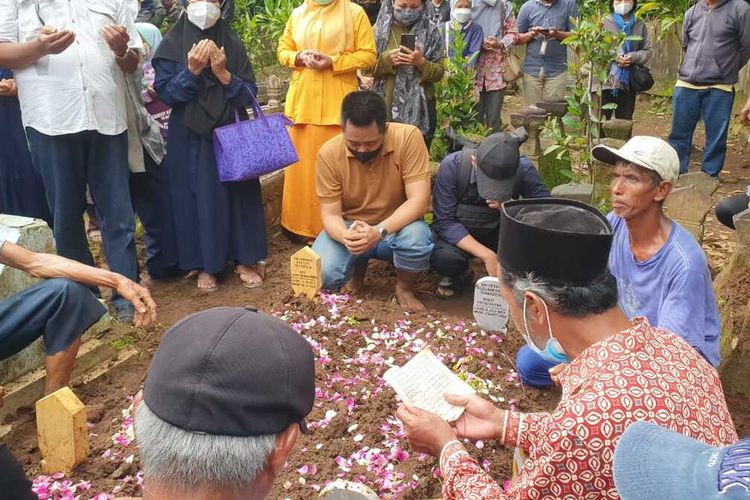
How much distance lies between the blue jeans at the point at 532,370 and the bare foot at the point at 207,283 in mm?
2516

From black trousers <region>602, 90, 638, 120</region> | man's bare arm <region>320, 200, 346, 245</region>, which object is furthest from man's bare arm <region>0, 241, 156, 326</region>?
black trousers <region>602, 90, 638, 120</region>

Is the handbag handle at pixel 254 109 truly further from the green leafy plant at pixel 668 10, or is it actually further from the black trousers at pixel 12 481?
the green leafy plant at pixel 668 10

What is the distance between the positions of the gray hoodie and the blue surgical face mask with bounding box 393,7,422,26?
9.08 feet

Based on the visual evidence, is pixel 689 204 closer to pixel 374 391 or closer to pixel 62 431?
pixel 374 391

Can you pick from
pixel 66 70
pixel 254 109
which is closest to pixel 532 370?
pixel 254 109

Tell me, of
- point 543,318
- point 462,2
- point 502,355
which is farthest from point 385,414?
point 462,2

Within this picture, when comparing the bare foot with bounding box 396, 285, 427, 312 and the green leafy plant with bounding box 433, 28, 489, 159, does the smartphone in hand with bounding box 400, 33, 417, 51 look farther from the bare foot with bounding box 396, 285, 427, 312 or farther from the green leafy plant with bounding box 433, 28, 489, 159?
the bare foot with bounding box 396, 285, 427, 312

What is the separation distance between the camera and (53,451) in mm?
2676

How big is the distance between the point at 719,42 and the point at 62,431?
Result: 6.21 m

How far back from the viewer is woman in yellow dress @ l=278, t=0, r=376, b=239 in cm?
512

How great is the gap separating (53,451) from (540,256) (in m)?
2.03

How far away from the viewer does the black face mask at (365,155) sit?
438 centimetres

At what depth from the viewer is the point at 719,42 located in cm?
621

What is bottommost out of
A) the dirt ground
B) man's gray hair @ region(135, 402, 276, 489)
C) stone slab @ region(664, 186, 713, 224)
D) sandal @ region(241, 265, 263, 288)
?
sandal @ region(241, 265, 263, 288)
